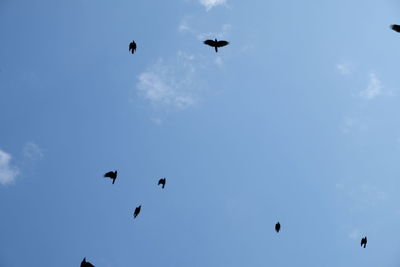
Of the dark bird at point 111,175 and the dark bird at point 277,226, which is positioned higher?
the dark bird at point 277,226

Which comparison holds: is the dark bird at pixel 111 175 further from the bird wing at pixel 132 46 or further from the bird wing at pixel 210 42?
the bird wing at pixel 210 42

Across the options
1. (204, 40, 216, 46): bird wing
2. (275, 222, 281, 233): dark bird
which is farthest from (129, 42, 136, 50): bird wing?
(275, 222, 281, 233): dark bird

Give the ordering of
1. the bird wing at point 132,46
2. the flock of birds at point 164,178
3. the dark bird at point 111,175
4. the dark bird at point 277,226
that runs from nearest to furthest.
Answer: the flock of birds at point 164,178
the dark bird at point 111,175
the bird wing at point 132,46
the dark bird at point 277,226

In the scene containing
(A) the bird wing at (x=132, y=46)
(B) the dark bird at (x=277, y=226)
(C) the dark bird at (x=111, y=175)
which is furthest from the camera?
(B) the dark bird at (x=277, y=226)

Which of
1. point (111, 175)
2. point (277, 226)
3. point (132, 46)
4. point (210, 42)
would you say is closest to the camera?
point (210, 42)

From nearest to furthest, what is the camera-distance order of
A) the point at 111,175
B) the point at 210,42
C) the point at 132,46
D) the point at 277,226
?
the point at 210,42 < the point at 111,175 < the point at 132,46 < the point at 277,226

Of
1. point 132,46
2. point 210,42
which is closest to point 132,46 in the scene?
point 132,46

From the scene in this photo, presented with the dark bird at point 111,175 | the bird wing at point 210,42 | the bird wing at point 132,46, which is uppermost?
the bird wing at point 132,46

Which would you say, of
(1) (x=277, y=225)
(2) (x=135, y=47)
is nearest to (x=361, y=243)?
(1) (x=277, y=225)

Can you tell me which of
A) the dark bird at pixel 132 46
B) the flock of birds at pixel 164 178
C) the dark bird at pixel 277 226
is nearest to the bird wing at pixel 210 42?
the flock of birds at pixel 164 178

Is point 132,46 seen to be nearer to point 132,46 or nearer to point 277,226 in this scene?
point 132,46

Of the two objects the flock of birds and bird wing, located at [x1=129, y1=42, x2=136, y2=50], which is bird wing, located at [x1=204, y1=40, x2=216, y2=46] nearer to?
the flock of birds

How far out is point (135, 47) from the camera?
2672 centimetres

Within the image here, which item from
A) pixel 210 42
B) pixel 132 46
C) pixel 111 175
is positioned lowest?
pixel 111 175
